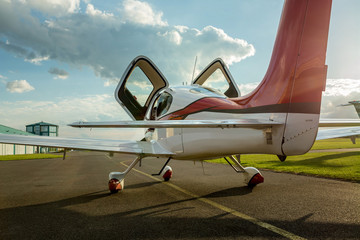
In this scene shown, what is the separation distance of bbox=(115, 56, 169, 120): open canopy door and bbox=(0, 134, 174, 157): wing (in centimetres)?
218

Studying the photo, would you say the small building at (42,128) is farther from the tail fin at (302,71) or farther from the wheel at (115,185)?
the tail fin at (302,71)

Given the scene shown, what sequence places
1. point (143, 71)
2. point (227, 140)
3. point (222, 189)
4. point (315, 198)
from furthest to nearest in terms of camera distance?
point (143, 71), point (222, 189), point (315, 198), point (227, 140)

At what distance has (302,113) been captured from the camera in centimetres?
394

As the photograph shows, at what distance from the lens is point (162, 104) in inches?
262

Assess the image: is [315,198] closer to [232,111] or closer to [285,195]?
[285,195]

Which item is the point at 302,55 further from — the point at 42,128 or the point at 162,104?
the point at 42,128

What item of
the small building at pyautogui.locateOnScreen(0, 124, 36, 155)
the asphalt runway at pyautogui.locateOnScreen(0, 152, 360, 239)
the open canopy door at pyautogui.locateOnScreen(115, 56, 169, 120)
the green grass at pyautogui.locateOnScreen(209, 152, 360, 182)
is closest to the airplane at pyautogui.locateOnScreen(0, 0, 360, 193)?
the asphalt runway at pyautogui.locateOnScreen(0, 152, 360, 239)

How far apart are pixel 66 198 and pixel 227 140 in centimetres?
419

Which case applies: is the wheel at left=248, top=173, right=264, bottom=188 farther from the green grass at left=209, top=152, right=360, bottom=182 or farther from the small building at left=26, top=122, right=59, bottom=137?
the small building at left=26, top=122, right=59, bottom=137

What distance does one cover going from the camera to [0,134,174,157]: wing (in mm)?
6068

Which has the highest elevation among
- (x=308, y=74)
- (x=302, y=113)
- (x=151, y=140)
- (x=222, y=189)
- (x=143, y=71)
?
(x=143, y=71)

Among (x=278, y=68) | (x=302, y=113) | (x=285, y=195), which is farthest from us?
(x=285, y=195)

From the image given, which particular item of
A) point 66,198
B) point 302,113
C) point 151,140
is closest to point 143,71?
point 151,140

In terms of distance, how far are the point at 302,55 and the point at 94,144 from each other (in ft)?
18.4
